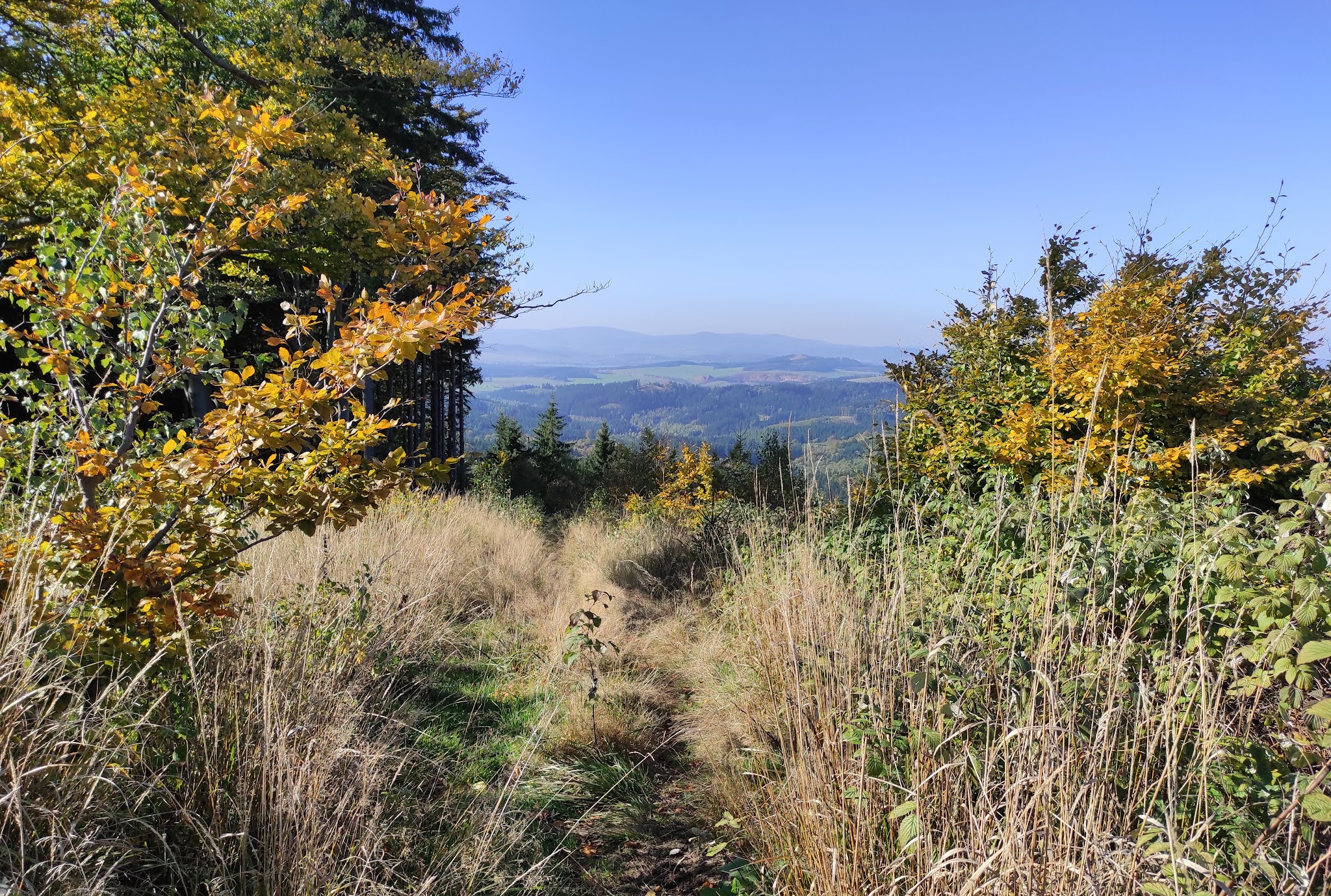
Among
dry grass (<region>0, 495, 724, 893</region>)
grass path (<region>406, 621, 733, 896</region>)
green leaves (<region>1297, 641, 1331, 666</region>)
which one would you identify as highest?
green leaves (<region>1297, 641, 1331, 666</region>)

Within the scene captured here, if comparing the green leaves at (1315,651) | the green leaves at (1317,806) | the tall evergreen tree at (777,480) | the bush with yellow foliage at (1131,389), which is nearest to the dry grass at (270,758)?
the tall evergreen tree at (777,480)

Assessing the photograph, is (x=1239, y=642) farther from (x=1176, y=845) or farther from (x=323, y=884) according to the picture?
(x=323, y=884)

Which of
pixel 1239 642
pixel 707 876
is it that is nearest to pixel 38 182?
pixel 707 876

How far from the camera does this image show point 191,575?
1.93 m

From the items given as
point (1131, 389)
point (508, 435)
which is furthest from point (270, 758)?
point (508, 435)

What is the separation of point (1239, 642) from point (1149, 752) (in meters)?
1.07

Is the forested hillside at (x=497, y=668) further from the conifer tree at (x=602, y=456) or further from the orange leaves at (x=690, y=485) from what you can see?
the conifer tree at (x=602, y=456)

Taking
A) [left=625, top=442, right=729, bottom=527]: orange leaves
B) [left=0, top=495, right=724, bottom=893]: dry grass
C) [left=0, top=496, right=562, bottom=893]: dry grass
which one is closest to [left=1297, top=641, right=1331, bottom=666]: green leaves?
[left=0, top=495, right=724, bottom=893]: dry grass

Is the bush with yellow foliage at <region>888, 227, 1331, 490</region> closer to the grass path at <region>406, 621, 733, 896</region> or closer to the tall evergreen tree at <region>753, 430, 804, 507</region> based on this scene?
the tall evergreen tree at <region>753, 430, 804, 507</region>

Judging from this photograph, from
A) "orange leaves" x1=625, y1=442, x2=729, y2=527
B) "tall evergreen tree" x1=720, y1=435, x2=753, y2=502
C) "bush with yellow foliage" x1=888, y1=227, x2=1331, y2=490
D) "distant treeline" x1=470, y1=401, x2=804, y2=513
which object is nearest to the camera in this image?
"bush with yellow foliage" x1=888, y1=227, x2=1331, y2=490

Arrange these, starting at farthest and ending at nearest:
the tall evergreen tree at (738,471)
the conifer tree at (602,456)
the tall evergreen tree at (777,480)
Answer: the conifer tree at (602,456)
the tall evergreen tree at (738,471)
the tall evergreen tree at (777,480)

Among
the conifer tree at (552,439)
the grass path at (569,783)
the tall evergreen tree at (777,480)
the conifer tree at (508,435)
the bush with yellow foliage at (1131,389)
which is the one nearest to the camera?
the grass path at (569,783)

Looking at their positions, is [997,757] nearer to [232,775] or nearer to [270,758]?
[270,758]

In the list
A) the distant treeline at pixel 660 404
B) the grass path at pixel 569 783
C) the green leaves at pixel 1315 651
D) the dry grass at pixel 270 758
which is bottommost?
the distant treeline at pixel 660 404
